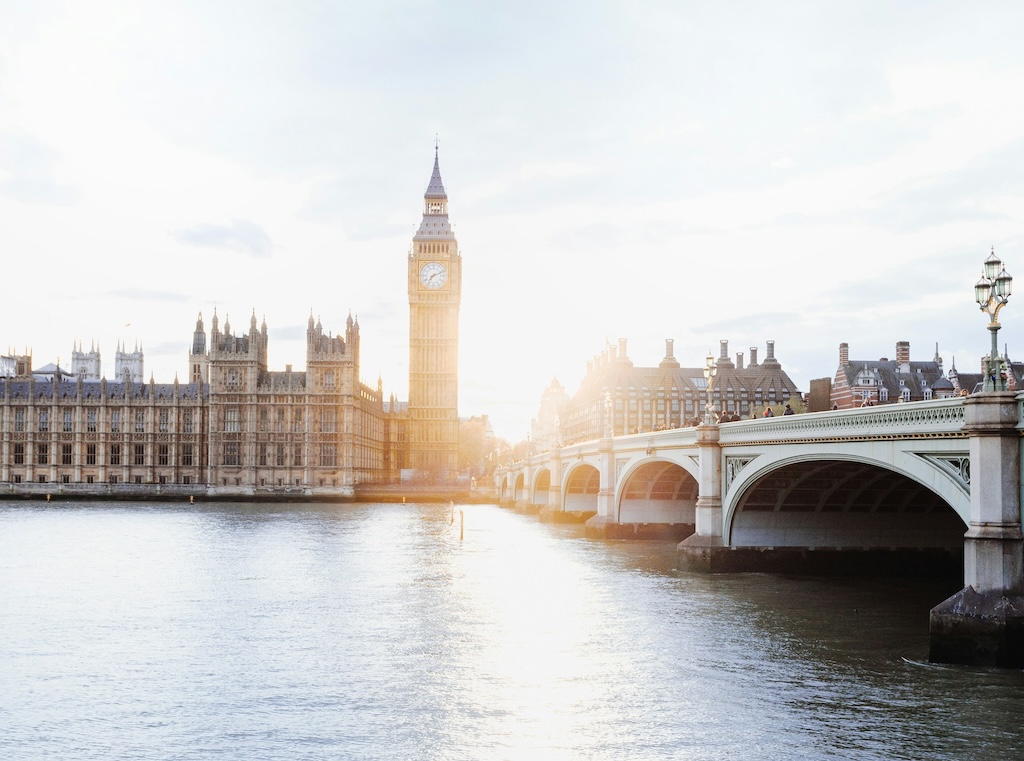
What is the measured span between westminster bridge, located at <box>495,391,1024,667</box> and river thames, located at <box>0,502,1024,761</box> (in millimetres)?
1502

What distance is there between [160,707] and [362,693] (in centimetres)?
380

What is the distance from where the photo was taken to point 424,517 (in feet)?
275

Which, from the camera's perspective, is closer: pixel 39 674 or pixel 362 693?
pixel 362 693

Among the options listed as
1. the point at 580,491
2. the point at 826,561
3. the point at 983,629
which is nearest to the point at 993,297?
the point at 983,629

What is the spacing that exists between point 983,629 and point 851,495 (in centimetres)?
1762

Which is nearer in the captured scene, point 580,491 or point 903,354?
point 580,491

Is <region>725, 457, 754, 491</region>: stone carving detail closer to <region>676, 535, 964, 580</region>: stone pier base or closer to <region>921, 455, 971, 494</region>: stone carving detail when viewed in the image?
<region>676, 535, 964, 580</region>: stone pier base

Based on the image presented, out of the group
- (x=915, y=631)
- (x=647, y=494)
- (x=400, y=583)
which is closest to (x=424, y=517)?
(x=647, y=494)

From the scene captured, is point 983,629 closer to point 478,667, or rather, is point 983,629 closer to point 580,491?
point 478,667

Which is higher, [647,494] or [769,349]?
[769,349]

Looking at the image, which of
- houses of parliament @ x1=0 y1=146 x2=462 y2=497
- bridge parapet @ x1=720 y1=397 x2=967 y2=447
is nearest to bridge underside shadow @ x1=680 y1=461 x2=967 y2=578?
bridge parapet @ x1=720 y1=397 x2=967 y2=447

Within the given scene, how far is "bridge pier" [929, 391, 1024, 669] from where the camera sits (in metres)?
20.5

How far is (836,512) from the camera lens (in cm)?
3938

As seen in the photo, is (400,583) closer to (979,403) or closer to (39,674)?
(39,674)
